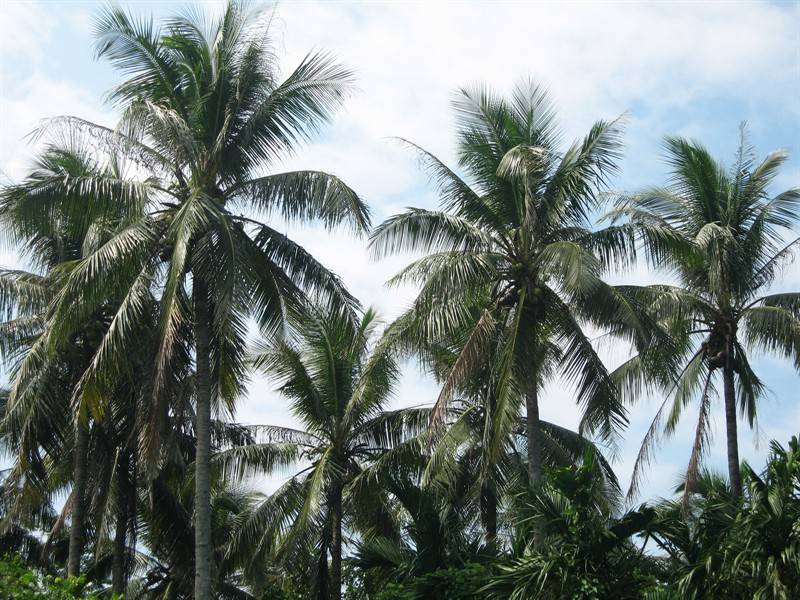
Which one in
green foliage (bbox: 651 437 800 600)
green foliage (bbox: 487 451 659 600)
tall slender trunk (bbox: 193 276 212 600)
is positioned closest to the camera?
green foliage (bbox: 651 437 800 600)

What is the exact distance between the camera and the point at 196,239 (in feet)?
58.6

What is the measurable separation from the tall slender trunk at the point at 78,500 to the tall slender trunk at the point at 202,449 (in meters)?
3.41

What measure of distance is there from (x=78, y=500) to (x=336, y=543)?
503 centimetres

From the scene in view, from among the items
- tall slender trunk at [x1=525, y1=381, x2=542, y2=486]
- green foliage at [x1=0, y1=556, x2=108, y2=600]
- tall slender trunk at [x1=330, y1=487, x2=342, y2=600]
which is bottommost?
green foliage at [x1=0, y1=556, x2=108, y2=600]

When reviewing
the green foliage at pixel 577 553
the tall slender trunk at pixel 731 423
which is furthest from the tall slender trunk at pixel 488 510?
the green foliage at pixel 577 553

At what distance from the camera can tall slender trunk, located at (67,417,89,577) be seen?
20.4 metres

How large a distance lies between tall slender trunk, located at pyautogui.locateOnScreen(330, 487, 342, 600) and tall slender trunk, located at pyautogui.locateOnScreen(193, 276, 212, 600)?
495cm

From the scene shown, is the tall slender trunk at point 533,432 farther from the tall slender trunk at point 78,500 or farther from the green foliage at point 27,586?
the tall slender trunk at point 78,500

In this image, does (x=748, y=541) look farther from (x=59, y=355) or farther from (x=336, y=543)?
(x=59, y=355)

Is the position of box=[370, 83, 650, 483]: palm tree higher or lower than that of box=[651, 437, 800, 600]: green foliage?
higher

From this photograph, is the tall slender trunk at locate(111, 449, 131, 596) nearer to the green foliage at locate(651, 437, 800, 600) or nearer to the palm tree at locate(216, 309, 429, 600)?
the palm tree at locate(216, 309, 429, 600)

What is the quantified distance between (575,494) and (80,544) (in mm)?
9160

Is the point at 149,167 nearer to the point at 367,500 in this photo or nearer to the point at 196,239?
the point at 196,239

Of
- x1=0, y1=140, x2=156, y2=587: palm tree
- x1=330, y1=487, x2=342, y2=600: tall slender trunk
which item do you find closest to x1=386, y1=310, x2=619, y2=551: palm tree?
x1=330, y1=487, x2=342, y2=600: tall slender trunk
